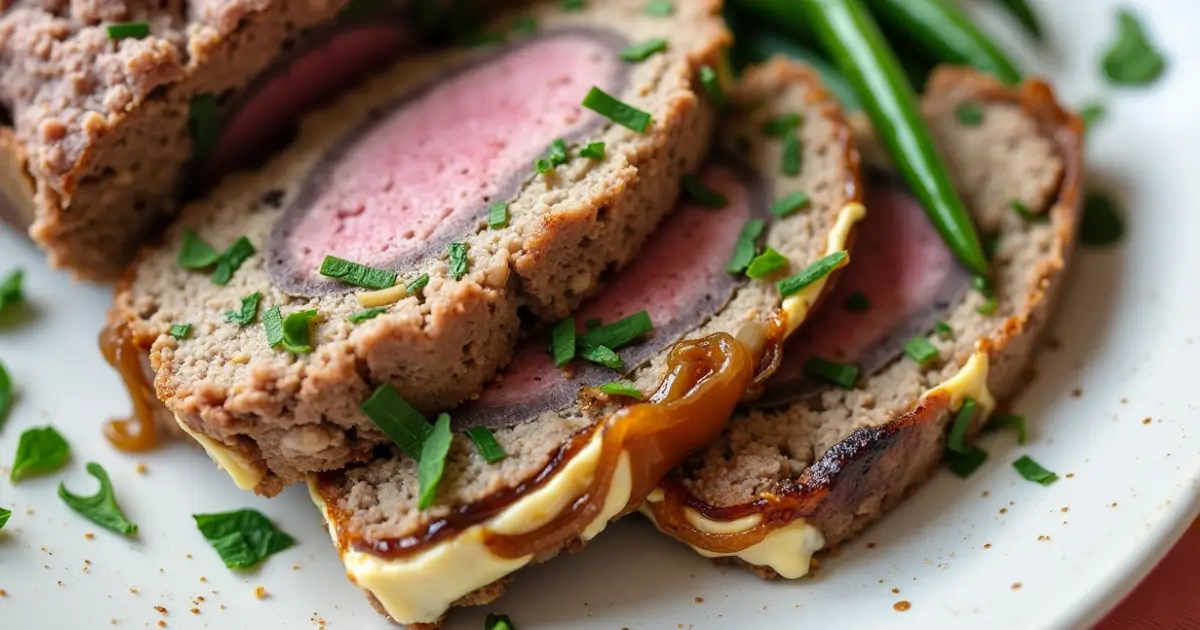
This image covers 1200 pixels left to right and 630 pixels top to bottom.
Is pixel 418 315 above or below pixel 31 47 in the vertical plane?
below

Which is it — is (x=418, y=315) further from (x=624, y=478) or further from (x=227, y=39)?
(x=227, y=39)

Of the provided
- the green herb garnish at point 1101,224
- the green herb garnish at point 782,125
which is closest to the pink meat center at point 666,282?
the green herb garnish at point 782,125

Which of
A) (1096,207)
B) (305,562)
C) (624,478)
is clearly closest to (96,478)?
(305,562)

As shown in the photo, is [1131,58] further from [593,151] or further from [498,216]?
[498,216]

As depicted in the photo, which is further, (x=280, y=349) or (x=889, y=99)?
(x=889, y=99)

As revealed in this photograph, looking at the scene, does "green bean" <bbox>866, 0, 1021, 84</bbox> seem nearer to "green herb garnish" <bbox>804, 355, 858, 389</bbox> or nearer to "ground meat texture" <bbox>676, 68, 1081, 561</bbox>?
"ground meat texture" <bbox>676, 68, 1081, 561</bbox>

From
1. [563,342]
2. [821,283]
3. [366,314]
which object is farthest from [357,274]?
[821,283]
